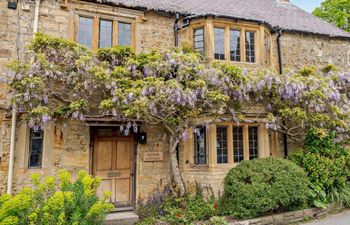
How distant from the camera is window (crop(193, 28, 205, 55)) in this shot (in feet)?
28.6

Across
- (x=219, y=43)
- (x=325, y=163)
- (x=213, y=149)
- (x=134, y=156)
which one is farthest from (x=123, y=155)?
(x=325, y=163)

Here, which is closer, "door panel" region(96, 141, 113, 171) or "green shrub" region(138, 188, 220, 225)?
"green shrub" region(138, 188, 220, 225)

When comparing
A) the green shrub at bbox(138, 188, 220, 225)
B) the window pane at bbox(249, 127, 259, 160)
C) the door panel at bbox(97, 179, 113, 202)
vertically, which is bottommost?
the green shrub at bbox(138, 188, 220, 225)

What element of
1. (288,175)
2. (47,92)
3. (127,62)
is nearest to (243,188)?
(288,175)

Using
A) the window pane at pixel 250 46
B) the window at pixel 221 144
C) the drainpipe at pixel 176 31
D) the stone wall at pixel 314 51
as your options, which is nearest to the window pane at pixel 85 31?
the drainpipe at pixel 176 31

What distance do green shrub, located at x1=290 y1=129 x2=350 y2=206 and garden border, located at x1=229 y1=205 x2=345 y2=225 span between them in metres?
0.28

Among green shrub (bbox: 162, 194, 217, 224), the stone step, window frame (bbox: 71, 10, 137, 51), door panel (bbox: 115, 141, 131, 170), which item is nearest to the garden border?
green shrub (bbox: 162, 194, 217, 224)

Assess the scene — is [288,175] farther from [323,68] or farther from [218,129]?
[323,68]

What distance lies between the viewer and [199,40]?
346 inches

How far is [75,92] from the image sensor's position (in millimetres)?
6773

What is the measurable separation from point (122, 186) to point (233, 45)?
5828 mm

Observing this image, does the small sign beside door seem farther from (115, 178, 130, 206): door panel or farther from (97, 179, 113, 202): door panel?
(97, 179, 113, 202): door panel

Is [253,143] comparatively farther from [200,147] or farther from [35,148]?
[35,148]

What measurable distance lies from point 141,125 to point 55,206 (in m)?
3.84
